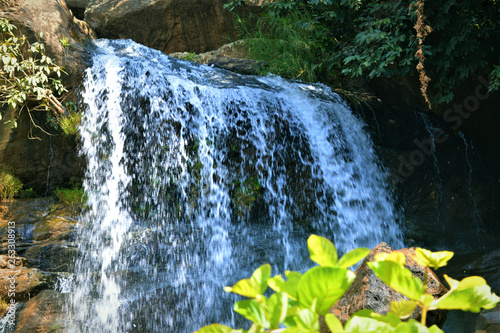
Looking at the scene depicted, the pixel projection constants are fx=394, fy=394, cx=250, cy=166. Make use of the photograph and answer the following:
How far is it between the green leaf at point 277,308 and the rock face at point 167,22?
26.4ft

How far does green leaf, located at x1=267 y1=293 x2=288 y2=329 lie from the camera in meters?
0.69

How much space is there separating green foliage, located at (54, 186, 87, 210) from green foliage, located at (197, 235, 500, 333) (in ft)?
14.3

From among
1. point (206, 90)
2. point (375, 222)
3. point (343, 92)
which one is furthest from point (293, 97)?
point (375, 222)

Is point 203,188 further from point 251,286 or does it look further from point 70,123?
point 251,286

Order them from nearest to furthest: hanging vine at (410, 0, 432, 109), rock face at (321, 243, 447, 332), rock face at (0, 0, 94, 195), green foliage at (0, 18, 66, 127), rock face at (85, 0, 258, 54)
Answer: rock face at (321, 243, 447, 332) < green foliage at (0, 18, 66, 127) < hanging vine at (410, 0, 432, 109) < rock face at (0, 0, 94, 195) < rock face at (85, 0, 258, 54)

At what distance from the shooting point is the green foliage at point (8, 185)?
4559mm

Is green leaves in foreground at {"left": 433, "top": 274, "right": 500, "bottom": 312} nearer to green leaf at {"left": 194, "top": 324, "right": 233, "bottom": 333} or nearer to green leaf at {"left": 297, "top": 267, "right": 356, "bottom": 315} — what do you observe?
green leaf at {"left": 297, "top": 267, "right": 356, "bottom": 315}

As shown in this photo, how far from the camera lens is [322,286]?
0.70m

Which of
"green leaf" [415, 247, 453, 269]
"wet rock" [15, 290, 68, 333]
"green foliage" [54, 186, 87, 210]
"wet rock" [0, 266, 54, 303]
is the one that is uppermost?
"green foliage" [54, 186, 87, 210]

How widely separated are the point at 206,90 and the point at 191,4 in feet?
12.8

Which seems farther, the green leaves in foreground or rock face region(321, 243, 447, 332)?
rock face region(321, 243, 447, 332)

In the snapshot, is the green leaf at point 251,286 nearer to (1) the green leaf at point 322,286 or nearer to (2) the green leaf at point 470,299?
(1) the green leaf at point 322,286

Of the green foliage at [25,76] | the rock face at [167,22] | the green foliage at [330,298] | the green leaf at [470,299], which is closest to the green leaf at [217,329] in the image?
the green foliage at [330,298]

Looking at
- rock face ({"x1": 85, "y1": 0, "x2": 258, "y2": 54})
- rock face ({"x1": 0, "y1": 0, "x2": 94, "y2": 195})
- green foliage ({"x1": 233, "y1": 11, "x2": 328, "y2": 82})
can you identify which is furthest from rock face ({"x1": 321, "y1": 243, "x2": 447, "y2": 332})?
rock face ({"x1": 85, "y1": 0, "x2": 258, "y2": 54})
